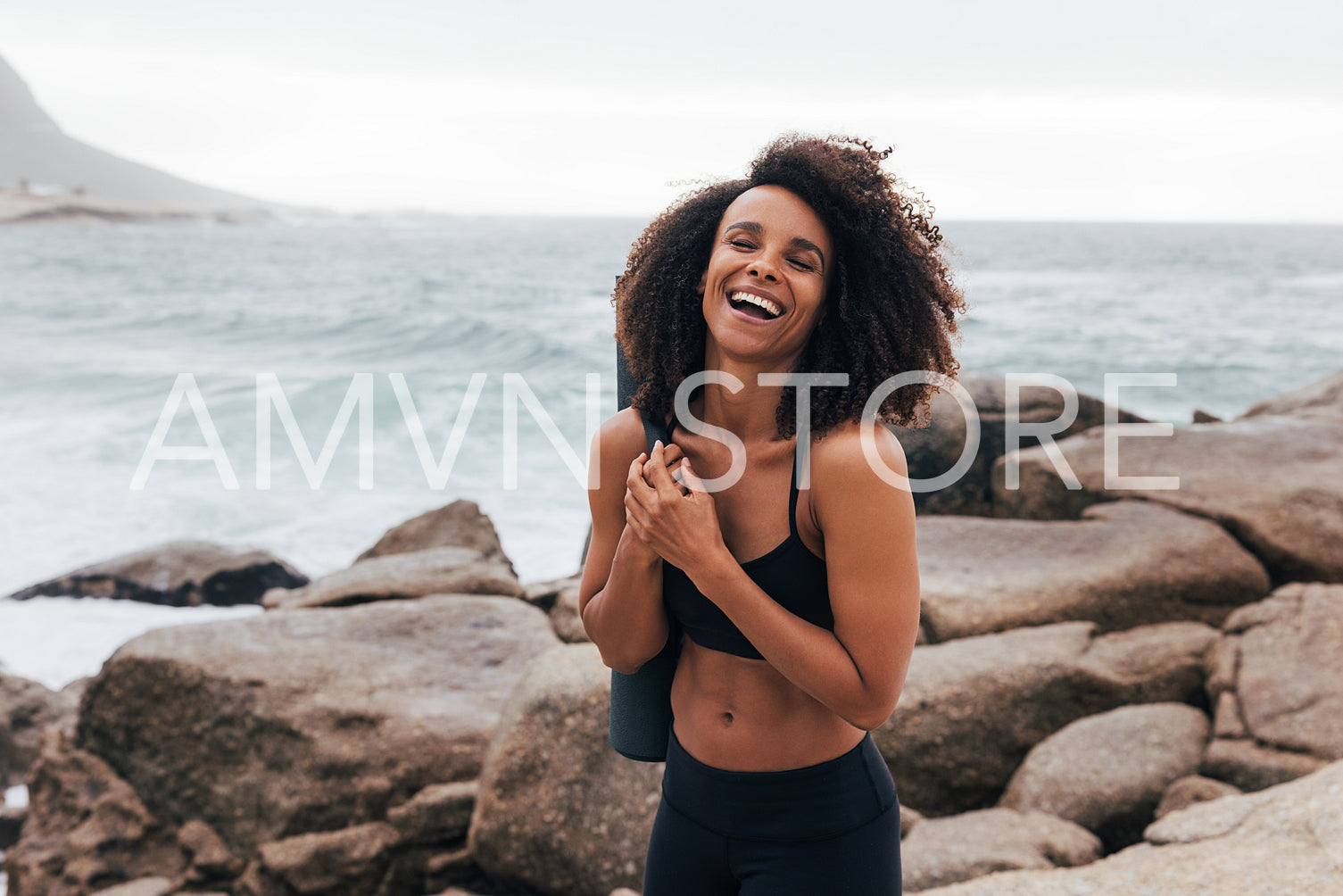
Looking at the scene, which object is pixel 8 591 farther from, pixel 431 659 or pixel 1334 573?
pixel 1334 573

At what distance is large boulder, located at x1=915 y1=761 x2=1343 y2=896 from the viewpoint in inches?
105

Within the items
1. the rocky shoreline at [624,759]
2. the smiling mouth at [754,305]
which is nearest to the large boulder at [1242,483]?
the rocky shoreline at [624,759]

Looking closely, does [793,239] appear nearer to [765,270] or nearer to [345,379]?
[765,270]

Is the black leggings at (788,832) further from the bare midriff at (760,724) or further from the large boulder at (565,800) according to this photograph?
the large boulder at (565,800)

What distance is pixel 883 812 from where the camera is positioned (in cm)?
181

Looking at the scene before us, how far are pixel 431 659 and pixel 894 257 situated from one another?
3.84 metres

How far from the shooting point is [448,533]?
745 cm

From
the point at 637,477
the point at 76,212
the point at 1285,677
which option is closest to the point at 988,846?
the point at 1285,677

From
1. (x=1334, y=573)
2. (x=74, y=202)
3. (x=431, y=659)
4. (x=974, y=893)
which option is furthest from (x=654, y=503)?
(x=74, y=202)

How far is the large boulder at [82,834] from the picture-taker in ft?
14.2

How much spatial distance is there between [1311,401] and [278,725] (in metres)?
9.73

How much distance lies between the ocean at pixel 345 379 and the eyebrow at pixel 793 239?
321mm

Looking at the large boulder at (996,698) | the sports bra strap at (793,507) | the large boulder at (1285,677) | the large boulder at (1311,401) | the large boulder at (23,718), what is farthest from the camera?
the large boulder at (1311,401)

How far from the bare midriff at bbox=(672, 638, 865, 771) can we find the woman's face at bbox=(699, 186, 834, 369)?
0.57 metres
